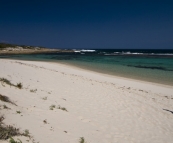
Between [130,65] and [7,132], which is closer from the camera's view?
[7,132]

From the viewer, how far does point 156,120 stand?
8445mm

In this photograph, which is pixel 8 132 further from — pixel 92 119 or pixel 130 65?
pixel 130 65

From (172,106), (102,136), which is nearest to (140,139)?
(102,136)

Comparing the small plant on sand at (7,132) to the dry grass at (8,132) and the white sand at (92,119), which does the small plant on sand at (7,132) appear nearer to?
the dry grass at (8,132)

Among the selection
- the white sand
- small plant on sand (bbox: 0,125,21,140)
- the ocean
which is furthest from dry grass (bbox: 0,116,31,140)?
the ocean

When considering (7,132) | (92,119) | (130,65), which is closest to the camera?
(7,132)

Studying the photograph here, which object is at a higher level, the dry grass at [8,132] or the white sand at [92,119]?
the dry grass at [8,132]

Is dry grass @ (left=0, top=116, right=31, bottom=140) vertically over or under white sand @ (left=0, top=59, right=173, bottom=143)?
over

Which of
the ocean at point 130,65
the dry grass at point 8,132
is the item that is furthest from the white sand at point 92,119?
the ocean at point 130,65

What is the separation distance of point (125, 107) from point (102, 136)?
3937 millimetres

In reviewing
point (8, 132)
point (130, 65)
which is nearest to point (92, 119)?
point (8, 132)

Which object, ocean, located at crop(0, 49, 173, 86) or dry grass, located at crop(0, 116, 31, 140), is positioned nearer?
dry grass, located at crop(0, 116, 31, 140)

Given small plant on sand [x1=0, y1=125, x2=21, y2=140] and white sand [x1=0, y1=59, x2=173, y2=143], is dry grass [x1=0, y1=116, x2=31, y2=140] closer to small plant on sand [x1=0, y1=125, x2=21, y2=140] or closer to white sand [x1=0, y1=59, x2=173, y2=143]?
small plant on sand [x1=0, y1=125, x2=21, y2=140]

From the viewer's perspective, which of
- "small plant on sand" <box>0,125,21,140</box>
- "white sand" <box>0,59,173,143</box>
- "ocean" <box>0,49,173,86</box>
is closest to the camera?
"small plant on sand" <box>0,125,21,140</box>
